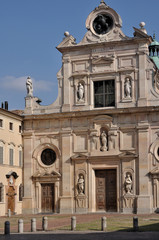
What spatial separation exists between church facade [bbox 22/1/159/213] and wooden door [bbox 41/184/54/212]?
0.29 feet

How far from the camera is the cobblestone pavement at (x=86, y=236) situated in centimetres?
2250

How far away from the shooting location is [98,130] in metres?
43.0

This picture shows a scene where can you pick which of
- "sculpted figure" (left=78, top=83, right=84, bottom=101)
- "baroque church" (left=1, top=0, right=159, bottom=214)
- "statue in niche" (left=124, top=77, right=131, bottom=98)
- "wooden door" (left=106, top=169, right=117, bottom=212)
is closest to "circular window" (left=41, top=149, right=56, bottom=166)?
"baroque church" (left=1, top=0, right=159, bottom=214)

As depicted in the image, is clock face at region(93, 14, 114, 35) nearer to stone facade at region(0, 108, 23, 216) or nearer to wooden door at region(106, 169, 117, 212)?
stone facade at region(0, 108, 23, 216)

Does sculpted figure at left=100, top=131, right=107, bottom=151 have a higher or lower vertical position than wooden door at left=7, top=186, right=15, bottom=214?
higher

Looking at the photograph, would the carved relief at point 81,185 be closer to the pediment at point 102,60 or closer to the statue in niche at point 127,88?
the statue in niche at point 127,88

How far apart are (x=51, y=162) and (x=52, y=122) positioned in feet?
11.7

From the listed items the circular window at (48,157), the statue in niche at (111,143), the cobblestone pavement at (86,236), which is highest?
the statue in niche at (111,143)

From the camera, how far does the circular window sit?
44.5 m

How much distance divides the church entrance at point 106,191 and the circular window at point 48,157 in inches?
172

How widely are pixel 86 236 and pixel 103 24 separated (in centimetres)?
2536

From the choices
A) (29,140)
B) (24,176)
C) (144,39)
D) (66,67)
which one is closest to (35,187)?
(24,176)

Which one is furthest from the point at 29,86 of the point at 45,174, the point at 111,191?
the point at 111,191

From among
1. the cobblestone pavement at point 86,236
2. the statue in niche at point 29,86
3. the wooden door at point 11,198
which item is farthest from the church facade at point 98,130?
the cobblestone pavement at point 86,236
